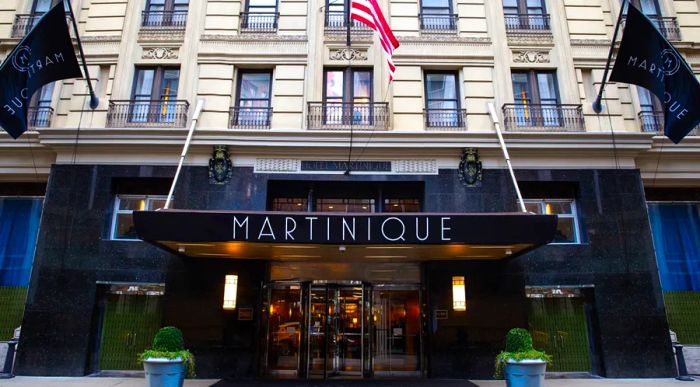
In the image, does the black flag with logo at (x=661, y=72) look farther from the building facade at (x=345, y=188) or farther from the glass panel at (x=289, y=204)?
the glass panel at (x=289, y=204)

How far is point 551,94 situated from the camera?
1428 centimetres

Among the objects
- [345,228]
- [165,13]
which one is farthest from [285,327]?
[165,13]

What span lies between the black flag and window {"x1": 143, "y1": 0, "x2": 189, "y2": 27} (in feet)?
10.9

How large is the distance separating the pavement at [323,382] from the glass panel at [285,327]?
126cm

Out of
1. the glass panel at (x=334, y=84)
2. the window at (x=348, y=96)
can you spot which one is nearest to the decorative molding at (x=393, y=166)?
the window at (x=348, y=96)

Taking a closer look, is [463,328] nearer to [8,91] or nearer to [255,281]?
[255,281]

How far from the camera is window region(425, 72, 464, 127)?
13812 millimetres

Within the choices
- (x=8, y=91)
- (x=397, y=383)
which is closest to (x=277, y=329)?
(x=397, y=383)

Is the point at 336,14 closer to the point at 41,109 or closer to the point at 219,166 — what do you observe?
the point at 219,166

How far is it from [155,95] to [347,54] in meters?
6.42

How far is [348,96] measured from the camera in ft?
46.2

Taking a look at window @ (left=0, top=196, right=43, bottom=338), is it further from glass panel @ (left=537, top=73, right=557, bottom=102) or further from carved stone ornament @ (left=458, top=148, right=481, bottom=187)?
glass panel @ (left=537, top=73, right=557, bottom=102)

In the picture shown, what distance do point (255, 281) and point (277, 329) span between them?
1581 millimetres

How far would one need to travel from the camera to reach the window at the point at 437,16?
14758 mm
